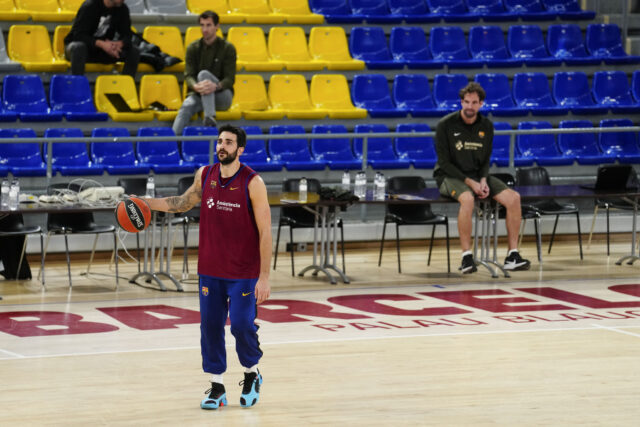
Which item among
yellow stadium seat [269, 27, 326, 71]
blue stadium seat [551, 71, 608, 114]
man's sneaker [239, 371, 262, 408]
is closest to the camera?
man's sneaker [239, 371, 262, 408]

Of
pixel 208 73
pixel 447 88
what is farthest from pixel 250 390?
pixel 447 88

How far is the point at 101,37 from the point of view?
12.8 metres

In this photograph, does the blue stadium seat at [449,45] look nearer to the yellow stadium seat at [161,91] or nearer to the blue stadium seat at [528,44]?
the blue stadium seat at [528,44]

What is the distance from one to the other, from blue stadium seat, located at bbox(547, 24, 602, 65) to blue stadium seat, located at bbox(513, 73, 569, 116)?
870mm

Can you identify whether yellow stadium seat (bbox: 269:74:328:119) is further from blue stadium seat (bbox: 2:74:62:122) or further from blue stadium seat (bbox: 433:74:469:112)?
blue stadium seat (bbox: 2:74:62:122)

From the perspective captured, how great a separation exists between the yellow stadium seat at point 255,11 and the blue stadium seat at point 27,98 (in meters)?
3.21

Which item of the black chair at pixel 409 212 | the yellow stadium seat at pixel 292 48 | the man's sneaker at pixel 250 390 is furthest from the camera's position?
the yellow stadium seat at pixel 292 48

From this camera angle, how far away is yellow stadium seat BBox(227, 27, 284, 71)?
45.6 ft

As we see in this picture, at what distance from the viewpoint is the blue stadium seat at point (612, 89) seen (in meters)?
15.0

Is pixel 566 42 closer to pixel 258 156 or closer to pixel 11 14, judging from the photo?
pixel 258 156

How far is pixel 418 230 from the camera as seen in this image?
12.9 metres

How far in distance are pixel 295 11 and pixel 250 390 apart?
9.50 meters

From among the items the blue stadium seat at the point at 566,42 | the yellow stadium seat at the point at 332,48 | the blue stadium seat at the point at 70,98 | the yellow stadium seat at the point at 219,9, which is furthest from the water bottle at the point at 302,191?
the blue stadium seat at the point at 566,42

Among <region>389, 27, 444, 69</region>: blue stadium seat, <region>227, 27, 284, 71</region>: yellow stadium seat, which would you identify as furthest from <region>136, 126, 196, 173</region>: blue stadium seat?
<region>389, 27, 444, 69</region>: blue stadium seat
